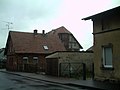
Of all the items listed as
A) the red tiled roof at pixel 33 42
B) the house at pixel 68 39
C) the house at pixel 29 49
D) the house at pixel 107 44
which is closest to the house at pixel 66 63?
the house at pixel 107 44

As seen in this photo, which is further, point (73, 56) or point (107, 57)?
point (73, 56)

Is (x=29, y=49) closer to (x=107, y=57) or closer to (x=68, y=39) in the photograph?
(x=68, y=39)

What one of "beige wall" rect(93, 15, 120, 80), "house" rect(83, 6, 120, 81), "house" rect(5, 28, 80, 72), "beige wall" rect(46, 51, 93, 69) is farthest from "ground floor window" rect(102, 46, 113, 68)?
"house" rect(5, 28, 80, 72)

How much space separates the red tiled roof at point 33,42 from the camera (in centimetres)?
4844

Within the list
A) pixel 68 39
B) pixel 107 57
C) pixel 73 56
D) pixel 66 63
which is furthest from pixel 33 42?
pixel 107 57

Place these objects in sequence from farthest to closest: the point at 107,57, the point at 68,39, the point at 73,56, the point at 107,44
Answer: the point at 68,39, the point at 73,56, the point at 107,57, the point at 107,44

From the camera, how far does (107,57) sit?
816 inches

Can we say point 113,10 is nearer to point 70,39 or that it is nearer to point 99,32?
point 99,32

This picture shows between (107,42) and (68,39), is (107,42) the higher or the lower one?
the lower one

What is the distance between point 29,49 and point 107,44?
2964 centimetres

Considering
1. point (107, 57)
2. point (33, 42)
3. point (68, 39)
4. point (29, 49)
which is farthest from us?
point (68, 39)

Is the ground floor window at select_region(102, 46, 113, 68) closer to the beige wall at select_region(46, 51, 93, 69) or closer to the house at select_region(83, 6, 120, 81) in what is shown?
the house at select_region(83, 6, 120, 81)

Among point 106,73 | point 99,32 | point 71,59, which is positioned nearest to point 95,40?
point 99,32

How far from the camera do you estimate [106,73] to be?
20.4 metres
